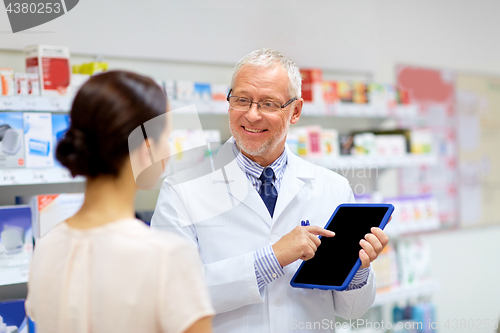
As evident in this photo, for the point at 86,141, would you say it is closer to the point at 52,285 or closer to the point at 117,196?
the point at 117,196

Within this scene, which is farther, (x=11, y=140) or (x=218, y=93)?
(x=218, y=93)

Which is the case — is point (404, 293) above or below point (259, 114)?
below

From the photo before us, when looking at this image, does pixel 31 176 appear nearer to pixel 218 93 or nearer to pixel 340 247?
pixel 218 93

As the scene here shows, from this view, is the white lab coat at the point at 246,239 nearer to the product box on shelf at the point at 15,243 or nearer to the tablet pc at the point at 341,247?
the tablet pc at the point at 341,247

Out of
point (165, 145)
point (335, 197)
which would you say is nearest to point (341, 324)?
point (335, 197)

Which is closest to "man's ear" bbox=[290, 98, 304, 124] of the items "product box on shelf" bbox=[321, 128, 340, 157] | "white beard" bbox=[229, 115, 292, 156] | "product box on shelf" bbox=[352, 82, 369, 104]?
"white beard" bbox=[229, 115, 292, 156]

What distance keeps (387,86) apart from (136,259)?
125 inches

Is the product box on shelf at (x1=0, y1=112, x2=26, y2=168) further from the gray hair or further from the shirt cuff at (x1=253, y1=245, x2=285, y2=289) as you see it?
the shirt cuff at (x1=253, y1=245, x2=285, y2=289)

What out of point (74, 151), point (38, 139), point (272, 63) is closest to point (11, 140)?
point (38, 139)

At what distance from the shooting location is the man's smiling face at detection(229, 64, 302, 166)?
181cm

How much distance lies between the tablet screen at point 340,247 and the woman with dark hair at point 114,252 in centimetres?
80

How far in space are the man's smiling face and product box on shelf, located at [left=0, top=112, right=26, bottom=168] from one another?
108 centimetres

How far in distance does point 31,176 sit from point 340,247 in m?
1.46

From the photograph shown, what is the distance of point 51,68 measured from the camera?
234cm
